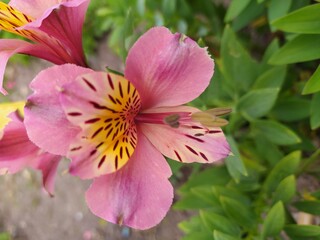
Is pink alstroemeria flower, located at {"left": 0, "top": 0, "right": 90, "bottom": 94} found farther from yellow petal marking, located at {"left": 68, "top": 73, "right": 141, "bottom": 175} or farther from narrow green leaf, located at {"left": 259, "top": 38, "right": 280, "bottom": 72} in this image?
narrow green leaf, located at {"left": 259, "top": 38, "right": 280, "bottom": 72}

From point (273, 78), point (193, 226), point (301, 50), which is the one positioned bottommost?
point (193, 226)

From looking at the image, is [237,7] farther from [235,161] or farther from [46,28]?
[46,28]

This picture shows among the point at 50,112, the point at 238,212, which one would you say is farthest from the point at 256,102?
the point at 50,112

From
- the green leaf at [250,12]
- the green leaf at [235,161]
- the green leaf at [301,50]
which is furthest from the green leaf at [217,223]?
the green leaf at [250,12]

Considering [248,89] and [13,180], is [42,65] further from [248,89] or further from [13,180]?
[248,89]

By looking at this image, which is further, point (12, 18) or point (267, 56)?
point (267, 56)

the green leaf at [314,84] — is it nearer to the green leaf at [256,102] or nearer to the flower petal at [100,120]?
the green leaf at [256,102]

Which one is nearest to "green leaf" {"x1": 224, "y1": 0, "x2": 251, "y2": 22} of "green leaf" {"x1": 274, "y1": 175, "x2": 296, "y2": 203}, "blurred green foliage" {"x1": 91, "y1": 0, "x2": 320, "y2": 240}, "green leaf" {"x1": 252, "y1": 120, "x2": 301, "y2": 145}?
"blurred green foliage" {"x1": 91, "y1": 0, "x2": 320, "y2": 240}
